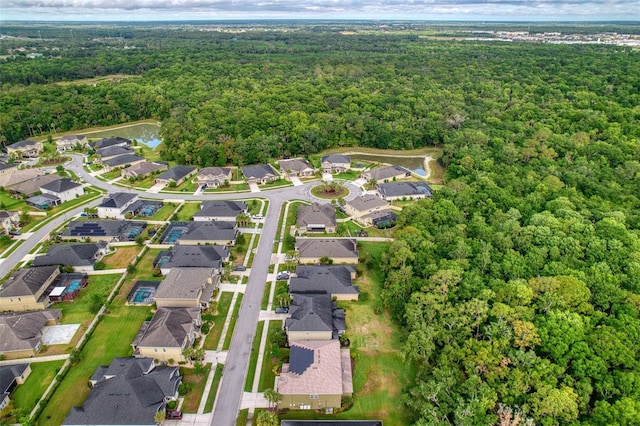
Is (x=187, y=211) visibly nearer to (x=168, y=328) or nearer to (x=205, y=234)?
(x=205, y=234)

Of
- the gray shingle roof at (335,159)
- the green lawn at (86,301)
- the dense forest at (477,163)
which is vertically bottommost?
the green lawn at (86,301)

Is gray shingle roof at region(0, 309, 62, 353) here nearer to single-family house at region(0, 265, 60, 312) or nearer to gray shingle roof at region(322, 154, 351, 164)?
single-family house at region(0, 265, 60, 312)

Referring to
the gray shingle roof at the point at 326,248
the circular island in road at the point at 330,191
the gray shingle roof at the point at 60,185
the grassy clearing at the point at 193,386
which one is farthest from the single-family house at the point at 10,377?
the circular island in road at the point at 330,191

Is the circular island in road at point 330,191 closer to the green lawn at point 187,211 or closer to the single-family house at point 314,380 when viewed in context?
the green lawn at point 187,211

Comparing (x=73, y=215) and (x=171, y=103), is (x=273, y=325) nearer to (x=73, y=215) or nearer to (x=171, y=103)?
(x=73, y=215)

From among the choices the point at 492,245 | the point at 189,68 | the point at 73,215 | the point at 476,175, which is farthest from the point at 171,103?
the point at 492,245

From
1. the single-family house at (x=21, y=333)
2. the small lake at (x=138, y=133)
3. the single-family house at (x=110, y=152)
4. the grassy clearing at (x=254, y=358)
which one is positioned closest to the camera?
the grassy clearing at (x=254, y=358)
